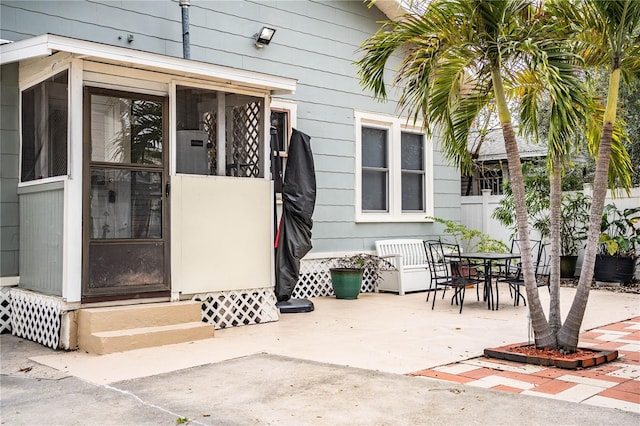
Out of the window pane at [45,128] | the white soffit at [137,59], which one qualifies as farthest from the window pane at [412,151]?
the window pane at [45,128]

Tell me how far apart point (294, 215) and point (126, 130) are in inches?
95.3

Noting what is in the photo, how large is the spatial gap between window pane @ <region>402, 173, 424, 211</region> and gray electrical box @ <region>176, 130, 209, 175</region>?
190 inches

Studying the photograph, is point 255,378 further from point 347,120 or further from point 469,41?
point 347,120

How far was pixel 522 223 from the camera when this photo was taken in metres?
5.15

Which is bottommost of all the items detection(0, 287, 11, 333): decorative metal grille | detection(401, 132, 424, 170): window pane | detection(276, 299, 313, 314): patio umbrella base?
detection(276, 299, 313, 314): patio umbrella base

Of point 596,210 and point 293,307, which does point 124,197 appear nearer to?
point 293,307

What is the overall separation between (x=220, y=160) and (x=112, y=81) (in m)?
1.40

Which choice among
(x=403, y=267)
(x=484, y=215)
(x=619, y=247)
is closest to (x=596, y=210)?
(x=403, y=267)

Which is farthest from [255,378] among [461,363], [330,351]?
[461,363]

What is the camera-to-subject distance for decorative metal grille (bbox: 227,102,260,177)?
6988 millimetres

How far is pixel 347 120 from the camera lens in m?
9.76

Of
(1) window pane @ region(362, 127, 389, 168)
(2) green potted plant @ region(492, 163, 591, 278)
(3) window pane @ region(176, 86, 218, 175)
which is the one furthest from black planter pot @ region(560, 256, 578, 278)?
(3) window pane @ region(176, 86, 218, 175)

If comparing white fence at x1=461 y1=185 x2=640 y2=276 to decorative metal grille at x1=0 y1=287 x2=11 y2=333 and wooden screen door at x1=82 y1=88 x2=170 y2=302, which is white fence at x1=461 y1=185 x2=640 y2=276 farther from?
decorative metal grille at x1=0 y1=287 x2=11 y2=333

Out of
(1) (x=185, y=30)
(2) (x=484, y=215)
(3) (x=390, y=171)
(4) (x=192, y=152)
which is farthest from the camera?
(2) (x=484, y=215)
